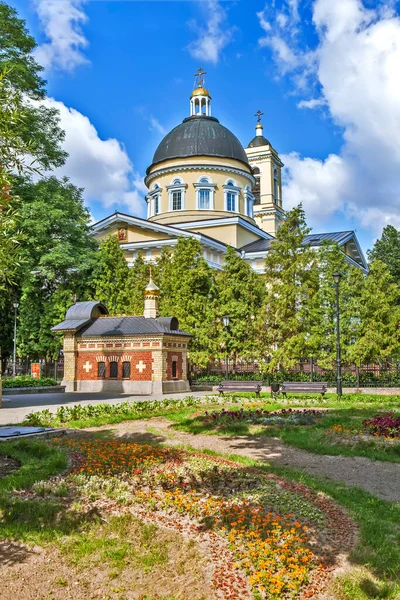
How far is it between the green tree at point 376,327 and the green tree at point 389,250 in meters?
22.0

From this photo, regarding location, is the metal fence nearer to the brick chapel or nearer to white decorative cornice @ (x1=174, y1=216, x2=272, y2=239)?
the brick chapel

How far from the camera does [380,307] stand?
24938mm

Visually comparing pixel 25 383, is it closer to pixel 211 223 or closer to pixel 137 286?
pixel 137 286

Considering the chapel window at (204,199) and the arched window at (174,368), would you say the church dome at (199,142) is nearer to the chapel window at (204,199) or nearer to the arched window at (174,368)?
the chapel window at (204,199)

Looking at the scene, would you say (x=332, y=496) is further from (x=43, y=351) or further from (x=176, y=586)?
(x=43, y=351)

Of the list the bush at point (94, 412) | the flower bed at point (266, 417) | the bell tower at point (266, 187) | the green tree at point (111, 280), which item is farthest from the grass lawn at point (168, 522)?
the bell tower at point (266, 187)

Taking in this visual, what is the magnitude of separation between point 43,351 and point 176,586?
26714mm

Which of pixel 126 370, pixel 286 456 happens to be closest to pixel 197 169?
pixel 126 370

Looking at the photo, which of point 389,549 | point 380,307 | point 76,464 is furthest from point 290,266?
point 389,549

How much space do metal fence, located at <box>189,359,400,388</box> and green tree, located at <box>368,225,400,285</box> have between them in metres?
23.0

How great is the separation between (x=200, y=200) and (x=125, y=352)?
72.9 feet

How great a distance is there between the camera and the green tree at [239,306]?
2708cm

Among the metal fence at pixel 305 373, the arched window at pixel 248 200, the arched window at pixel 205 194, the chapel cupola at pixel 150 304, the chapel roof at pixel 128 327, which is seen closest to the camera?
the chapel roof at pixel 128 327

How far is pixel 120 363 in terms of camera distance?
23250 mm
